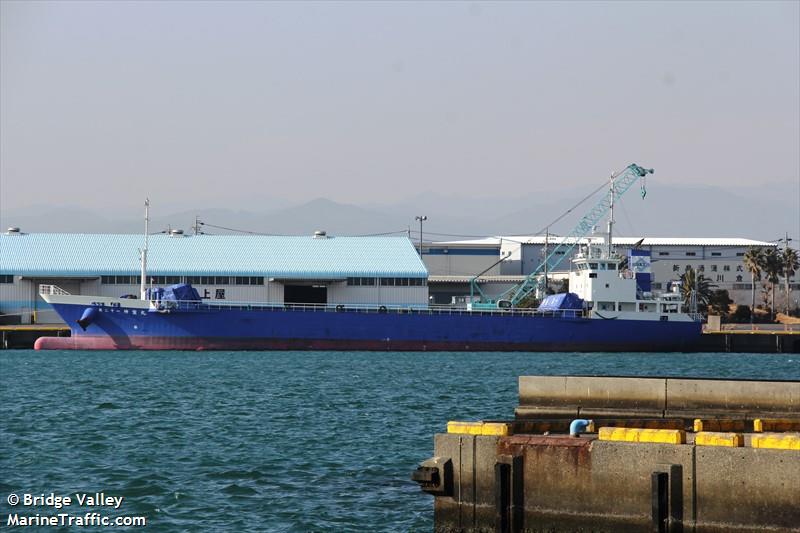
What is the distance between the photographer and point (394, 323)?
67.9 m

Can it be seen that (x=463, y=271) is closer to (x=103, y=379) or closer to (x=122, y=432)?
(x=103, y=379)

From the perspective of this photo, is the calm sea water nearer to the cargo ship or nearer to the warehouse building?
the cargo ship

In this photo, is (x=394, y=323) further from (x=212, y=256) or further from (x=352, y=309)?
(x=212, y=256)

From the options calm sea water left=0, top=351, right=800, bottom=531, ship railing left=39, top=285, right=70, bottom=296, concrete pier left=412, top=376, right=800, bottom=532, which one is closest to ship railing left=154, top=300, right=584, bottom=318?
ship railing left=39, top=285, right=70, bottom=296

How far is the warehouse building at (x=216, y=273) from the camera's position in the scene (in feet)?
253

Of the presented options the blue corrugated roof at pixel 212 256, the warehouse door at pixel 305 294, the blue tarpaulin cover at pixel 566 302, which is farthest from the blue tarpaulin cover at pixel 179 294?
the blue tarpaulin cover at pixel 566 302

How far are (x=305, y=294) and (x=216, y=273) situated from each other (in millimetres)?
6346

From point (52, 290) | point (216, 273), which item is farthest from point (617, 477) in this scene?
point (216, 273)

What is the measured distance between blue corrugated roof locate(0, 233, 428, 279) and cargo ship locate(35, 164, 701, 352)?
624 centimetres

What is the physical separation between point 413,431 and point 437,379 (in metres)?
17.5

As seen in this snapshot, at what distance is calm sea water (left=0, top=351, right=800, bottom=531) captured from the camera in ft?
61.2

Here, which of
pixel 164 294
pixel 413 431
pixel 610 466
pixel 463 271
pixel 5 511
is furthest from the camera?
pixel 463 271

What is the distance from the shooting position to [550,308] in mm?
70500

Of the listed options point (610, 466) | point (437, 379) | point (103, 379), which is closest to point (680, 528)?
point (610, 466)
